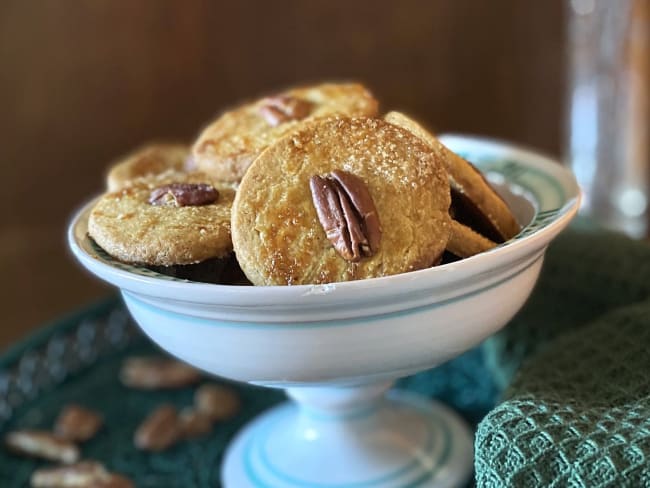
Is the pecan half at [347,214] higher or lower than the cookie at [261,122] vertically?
lower

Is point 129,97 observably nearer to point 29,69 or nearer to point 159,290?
point 29,69

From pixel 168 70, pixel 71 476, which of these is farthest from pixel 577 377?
pixel 168 70

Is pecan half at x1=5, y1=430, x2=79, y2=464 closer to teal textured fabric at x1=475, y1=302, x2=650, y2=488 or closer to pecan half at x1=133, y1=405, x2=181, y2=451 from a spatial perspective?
pecan half at x1=133, y1=405, x2=181, y2=451

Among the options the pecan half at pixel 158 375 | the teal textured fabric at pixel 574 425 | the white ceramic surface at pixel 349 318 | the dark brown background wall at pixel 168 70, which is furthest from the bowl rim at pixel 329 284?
the dark brown background wall at pixel 168 70

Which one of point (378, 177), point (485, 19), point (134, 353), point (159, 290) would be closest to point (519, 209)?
point (378, 177)

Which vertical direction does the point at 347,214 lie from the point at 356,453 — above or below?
above

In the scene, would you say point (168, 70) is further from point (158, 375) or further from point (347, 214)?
point (347, 214)

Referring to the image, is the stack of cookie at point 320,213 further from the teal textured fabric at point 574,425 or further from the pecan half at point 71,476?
the pecan half at point 71,476
